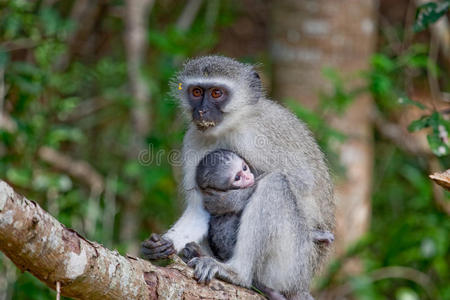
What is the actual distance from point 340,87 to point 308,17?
150cm

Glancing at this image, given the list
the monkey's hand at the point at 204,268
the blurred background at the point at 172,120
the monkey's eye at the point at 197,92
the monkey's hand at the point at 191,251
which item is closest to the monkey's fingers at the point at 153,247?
the monkey's hand at the point at 191,251

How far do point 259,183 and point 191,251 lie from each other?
83 cm

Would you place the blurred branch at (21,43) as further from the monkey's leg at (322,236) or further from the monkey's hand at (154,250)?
the monkey's leg at (322,236)

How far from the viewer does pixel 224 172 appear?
5289 millimetres

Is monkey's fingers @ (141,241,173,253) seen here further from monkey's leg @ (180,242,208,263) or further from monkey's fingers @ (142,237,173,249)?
monkey's leg @ (180,242,208,263)

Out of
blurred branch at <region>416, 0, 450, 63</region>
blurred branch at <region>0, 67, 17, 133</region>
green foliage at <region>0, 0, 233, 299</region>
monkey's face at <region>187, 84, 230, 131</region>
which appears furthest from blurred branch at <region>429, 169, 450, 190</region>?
blurred branch at <region>416, 0, 450, 63</region>

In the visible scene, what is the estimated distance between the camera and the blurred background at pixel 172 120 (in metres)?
7.21

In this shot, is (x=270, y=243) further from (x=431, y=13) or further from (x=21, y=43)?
(x=21, y=43)

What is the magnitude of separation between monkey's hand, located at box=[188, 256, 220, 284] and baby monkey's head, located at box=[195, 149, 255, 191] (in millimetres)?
789

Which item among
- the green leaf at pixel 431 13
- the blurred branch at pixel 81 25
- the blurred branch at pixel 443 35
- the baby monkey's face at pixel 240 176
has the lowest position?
the baby monkey's face at pixel 240 176

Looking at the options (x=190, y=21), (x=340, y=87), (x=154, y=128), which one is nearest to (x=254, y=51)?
(x=190, y=21)

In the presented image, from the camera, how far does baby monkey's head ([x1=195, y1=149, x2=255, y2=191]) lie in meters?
5.24

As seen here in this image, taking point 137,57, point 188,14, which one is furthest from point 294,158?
point 188,14

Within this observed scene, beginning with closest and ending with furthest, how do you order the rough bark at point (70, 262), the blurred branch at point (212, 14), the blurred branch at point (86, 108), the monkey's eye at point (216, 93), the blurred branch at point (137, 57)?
the rough bark at point (70, 262), the monkey's eye at point (216, 93), the blurred branch at point (137, 57), the blurred branch at point (86, 108), the blurred branch at point (212, 14)
